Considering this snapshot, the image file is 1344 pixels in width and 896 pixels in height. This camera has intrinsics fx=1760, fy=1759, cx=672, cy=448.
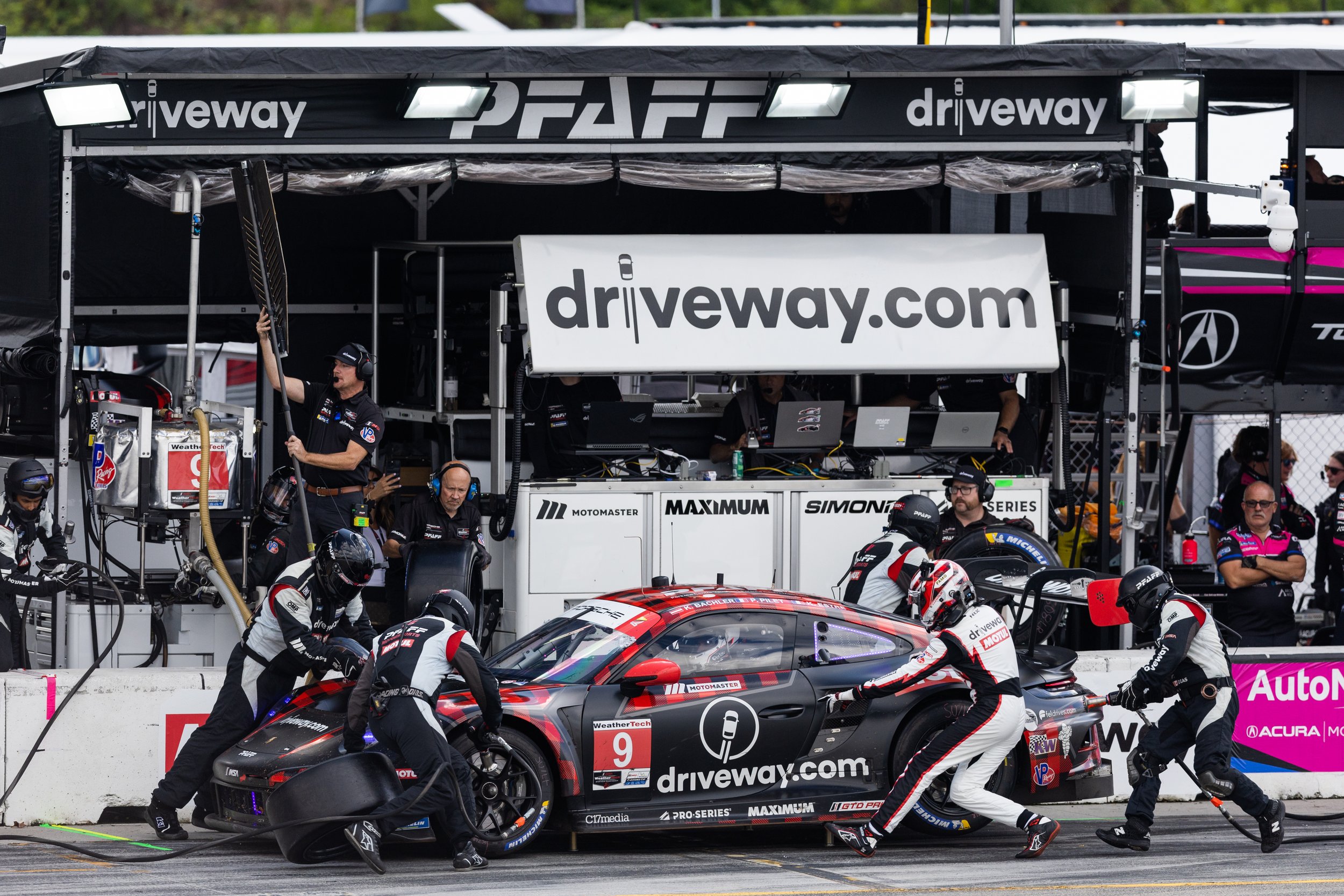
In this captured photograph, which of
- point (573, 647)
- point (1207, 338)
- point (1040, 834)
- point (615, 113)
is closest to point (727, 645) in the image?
point (573, 647)

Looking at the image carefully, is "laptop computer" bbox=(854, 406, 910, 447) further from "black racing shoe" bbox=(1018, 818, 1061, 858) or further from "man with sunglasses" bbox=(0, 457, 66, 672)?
"man with sunglasses" bbox=(0, 457, 66, 672)

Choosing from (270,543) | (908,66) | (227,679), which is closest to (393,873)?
(227,679)

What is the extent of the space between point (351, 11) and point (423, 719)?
46.2 meters

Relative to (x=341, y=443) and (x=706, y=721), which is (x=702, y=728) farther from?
(x=341, y=443)

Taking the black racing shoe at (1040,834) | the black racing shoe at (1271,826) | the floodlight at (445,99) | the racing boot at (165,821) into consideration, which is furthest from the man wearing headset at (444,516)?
the black racing shoe at (1271,826)

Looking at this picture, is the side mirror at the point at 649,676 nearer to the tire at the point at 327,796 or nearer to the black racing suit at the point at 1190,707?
the tire at the point at 327,796

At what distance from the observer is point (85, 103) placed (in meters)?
11.1

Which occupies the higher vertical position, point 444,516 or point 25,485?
point 25,485

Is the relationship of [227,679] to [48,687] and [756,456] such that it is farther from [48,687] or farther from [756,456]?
[756,456]

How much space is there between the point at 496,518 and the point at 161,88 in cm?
369

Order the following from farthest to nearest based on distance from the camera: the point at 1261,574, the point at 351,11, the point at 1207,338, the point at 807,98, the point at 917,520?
the point at 351,11
the point at 1207,338
the point at 1261,574
the point at 807,98
the point at 917,520

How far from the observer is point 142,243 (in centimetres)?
1418

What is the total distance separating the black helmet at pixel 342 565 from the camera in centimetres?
972

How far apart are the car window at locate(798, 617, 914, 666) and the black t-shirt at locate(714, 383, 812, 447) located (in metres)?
3.32
